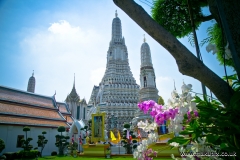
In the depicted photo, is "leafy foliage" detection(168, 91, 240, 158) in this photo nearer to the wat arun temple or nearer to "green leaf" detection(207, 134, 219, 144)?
"green leaf" detection(207, 134, 219, 144)

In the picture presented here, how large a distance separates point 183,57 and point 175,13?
3.66 m

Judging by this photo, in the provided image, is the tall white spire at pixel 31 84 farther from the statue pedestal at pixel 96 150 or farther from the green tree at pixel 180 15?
the green tree at pixel 180 15

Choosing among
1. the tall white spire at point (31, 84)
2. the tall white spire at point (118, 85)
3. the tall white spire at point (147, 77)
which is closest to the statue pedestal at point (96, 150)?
the tall white spire at point (147, 77)

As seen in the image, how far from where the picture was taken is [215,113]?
136 centimetres

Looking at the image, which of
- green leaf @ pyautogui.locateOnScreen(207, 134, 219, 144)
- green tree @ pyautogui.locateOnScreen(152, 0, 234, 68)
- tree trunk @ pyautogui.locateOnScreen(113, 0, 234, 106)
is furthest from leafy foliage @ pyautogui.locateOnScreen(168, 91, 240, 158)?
green tree @ pyautogui.locateOnScreen(152, 0, 234, 68)

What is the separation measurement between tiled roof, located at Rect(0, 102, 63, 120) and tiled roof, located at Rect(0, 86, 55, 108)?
82 centimetres

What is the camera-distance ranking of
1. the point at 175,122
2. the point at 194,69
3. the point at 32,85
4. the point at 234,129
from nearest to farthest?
the point at 234,129
the point at 175,122
the point at 194,69
the point at 32,85

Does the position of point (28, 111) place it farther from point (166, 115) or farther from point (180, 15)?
point (166, 115)

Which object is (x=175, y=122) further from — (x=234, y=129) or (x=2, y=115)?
(x=2, y=115)

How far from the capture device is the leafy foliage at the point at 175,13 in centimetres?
467

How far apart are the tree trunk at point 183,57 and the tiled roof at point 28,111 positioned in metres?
19.8

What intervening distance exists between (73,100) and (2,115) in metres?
22.2

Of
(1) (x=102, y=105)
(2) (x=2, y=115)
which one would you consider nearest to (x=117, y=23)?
(1) (x=102, y=105)

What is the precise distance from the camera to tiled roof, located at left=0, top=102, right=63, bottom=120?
18170 mm
